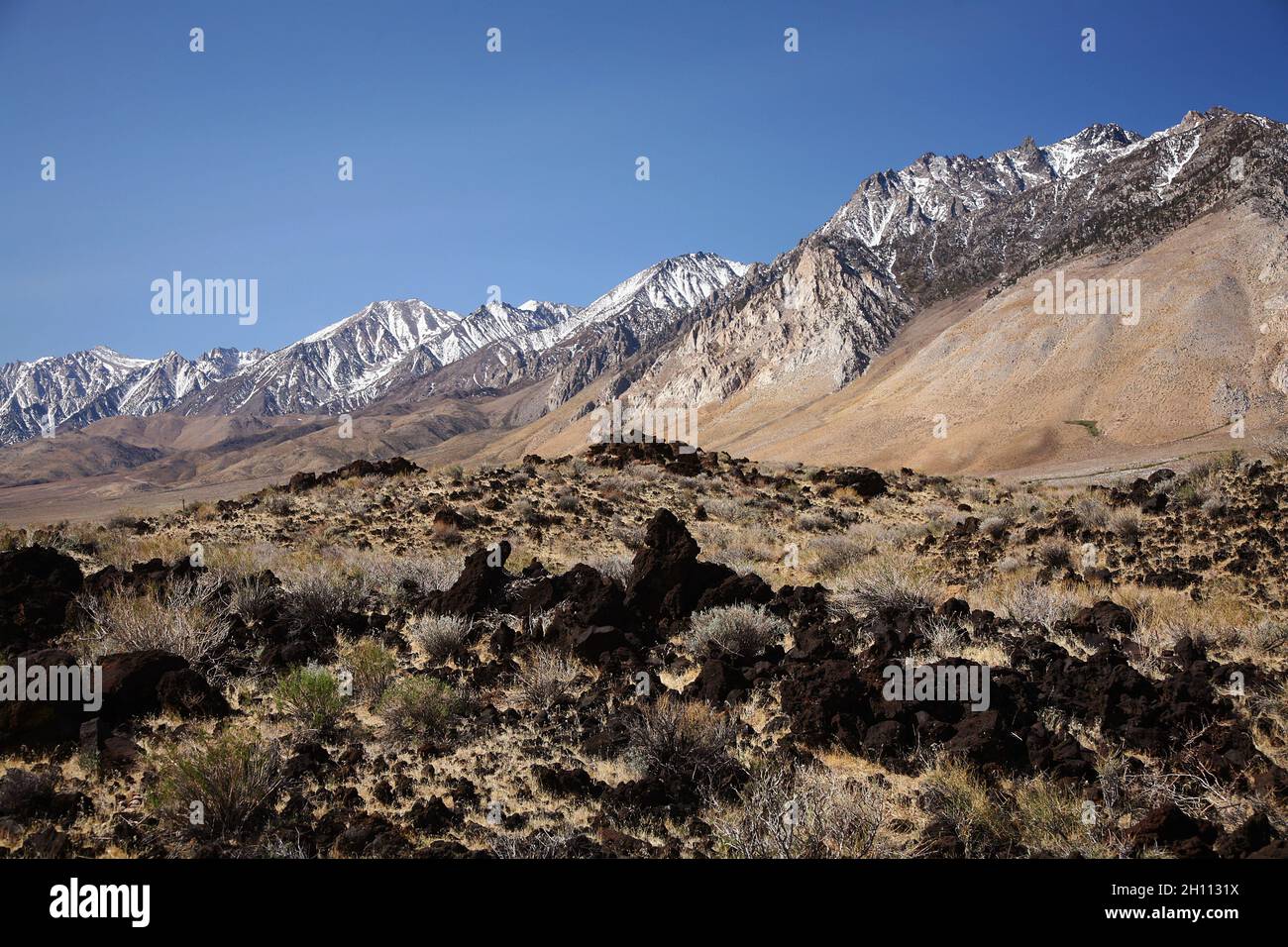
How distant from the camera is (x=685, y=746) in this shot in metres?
5.17

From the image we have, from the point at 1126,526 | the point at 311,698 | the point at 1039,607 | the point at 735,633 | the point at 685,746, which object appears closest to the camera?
the point at 685,746

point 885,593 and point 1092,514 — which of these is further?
point 1092,514

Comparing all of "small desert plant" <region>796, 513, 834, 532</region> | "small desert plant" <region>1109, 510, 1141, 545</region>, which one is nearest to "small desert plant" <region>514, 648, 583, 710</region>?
"small desert plant" <region>1109, 510, 1141, 545</region>

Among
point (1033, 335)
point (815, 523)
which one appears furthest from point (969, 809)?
point (1033, 335)

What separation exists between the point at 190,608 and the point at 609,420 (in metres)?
140

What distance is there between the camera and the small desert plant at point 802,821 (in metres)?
3.82

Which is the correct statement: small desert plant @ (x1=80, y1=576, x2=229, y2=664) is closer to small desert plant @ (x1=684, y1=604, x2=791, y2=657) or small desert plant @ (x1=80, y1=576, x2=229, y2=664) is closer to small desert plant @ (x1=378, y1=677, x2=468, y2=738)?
small desert plant @ (x1=378, y1=677, x2=468, y2=738)

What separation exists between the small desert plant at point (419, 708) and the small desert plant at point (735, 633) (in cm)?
259

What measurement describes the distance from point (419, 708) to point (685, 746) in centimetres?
224

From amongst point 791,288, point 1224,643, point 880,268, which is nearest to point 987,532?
point 1224,643

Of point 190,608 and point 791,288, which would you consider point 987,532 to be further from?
point 791,288

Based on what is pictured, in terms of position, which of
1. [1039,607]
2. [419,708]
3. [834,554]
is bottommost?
[419,708]

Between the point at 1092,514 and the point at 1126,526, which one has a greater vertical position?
the point at 1092,514

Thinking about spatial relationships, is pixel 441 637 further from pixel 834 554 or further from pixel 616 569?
pixel 834 554
